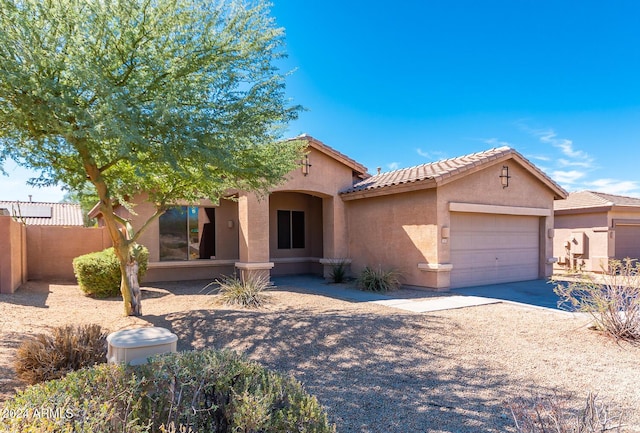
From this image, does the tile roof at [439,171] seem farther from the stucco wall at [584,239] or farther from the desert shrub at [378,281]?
the stucco wall at [584,239]

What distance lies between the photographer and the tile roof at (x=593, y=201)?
64.3 ft

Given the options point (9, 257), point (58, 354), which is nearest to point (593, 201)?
point (58, 354)

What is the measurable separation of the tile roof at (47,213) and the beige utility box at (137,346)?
30155 mm

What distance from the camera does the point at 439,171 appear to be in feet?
41.9

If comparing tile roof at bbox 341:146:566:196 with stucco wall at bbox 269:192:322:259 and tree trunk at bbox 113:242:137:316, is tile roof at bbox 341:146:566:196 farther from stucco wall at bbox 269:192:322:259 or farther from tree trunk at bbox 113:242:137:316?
tree trunk at bbox 113:242:137:316

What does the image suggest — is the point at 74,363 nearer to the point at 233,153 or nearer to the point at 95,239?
the point at 233,153

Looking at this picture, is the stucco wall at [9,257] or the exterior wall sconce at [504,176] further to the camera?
A: the exterior wall sconce at [504,176]

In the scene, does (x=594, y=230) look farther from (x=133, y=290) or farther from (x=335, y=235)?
(x=133, y=290)

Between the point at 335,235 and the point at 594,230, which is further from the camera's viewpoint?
the point at 594,230

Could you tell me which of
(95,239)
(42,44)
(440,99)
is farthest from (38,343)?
(440,99)

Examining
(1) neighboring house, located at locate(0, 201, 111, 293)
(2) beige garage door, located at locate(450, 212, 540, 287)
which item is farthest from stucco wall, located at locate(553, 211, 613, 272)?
(1) neighboring house, located at locate(0, 201, 111, 293)

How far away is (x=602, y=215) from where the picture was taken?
1931cm

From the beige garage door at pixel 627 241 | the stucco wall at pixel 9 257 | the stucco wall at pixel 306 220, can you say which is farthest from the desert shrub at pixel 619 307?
the beige garage door at pixel 627 241

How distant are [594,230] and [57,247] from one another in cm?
2380
